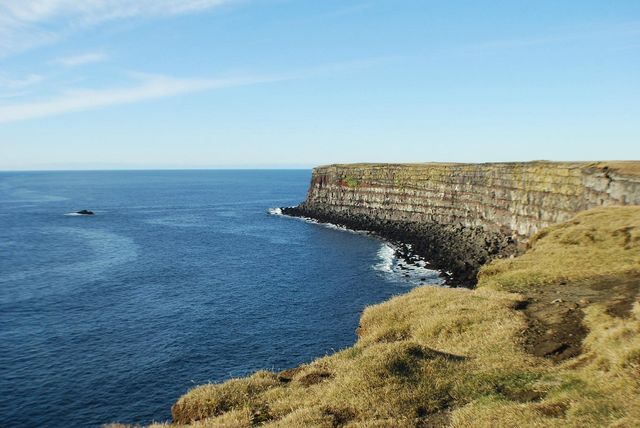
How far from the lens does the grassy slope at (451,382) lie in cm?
1467

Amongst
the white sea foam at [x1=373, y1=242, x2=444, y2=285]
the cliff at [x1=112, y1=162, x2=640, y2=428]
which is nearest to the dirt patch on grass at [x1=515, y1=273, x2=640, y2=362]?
the cliff at [x1=112, y1=162, x2=640, y2=428]

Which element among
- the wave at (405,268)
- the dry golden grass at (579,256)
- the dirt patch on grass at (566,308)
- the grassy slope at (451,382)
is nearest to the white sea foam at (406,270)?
the wave at (405,268)

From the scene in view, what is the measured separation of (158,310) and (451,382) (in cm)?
4235

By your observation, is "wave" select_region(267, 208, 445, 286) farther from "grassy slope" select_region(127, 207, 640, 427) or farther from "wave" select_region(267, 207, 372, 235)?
"grassy slope" select_region(127, 207, 640, 427)

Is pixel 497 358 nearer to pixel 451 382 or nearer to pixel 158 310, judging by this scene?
pixel 451 382

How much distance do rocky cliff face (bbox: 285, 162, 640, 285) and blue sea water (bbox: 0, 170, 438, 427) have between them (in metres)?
10.9

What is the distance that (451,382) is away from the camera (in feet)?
60.3

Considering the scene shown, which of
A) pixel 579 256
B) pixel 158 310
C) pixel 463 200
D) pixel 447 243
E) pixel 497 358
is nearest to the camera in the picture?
pixel 497 358

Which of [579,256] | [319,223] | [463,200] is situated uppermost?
[579,256]

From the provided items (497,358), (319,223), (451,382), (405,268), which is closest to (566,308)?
(497,358)

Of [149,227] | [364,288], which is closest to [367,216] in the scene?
[149,227]

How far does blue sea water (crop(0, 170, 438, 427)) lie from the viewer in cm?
3544

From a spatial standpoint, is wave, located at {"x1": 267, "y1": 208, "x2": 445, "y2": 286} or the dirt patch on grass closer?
the dirt patch on grass

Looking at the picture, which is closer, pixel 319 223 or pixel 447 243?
pixel 447 243
